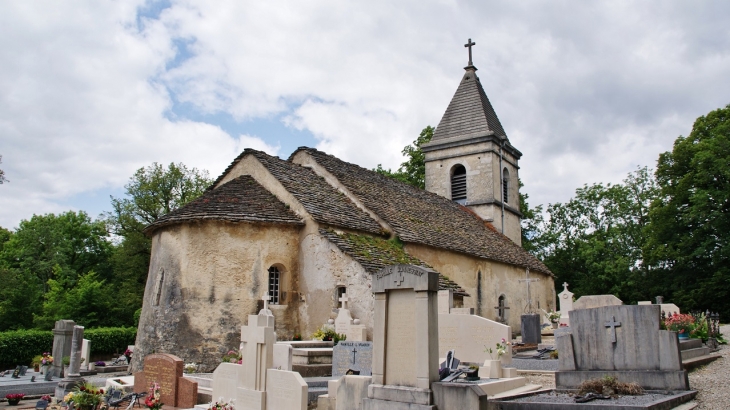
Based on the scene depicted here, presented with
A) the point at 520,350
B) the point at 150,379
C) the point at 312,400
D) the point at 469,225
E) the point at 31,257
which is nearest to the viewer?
the point at 312,400

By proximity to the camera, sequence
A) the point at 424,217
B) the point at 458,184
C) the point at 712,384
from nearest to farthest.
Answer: the point at 712,384 → the point at 424,217 → the point at 458,184

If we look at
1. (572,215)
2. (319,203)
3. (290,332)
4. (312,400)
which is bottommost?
(312,400)

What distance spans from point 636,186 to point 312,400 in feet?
135

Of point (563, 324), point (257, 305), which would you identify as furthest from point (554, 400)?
point (563, 324)

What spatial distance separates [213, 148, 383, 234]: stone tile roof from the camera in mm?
19156

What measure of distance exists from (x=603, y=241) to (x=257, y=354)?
1541 inches

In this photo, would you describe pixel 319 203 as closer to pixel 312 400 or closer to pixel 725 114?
pixel 312 400

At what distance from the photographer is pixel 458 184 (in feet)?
118

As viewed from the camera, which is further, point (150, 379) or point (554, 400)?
point (150, 379)

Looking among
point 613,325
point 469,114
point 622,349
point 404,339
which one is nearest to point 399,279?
point 404,339

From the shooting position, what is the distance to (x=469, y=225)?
30.4 meters

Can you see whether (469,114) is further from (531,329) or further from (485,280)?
(531,329)

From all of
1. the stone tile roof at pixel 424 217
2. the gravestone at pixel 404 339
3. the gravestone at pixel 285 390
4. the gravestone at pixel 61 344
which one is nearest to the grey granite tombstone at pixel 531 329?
the stone tile roof at pixel 424 217

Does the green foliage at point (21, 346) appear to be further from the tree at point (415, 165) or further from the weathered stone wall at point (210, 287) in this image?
the tree at point (415, 165)
